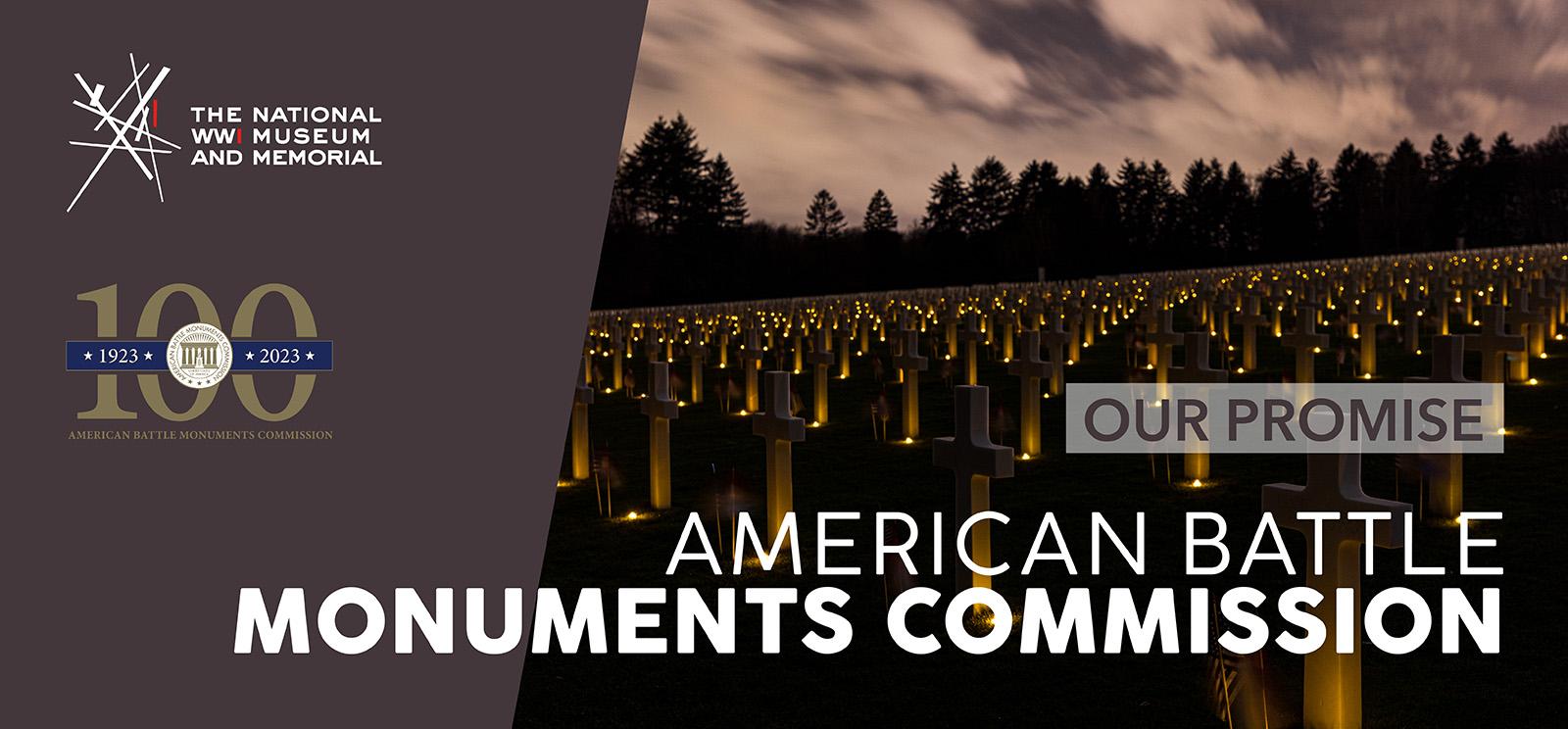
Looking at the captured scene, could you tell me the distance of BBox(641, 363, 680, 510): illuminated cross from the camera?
8.30 meters

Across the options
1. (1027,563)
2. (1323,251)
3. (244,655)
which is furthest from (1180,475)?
(1323,251)

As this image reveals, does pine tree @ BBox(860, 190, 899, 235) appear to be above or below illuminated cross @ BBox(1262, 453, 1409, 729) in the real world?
above

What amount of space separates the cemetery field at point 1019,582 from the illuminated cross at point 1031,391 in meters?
0.29

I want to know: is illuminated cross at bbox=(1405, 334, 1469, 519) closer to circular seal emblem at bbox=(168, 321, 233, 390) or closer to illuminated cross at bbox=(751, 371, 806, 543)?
illuminated cross at bbox=(751, 371, 806, 543)

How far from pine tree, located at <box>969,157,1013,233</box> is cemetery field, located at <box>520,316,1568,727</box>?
7699 cm

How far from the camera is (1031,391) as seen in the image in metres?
9.80

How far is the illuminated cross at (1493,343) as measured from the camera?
9.47 m

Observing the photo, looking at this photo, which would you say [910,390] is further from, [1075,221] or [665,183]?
[1075,221]

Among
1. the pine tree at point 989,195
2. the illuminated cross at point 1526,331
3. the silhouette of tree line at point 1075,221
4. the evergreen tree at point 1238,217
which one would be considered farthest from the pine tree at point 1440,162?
the illuminated cross at point 1526,331

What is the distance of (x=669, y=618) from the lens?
229 inches

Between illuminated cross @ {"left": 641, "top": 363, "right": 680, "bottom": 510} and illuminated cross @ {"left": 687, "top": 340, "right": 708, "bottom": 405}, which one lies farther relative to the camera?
illuminated cross @ {"left": 687, "top": 340, "right": 708, "bottom": 405}

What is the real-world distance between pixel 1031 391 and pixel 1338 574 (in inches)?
236

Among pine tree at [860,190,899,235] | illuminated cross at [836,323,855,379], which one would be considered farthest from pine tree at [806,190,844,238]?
illuminated cross at [836,323,855,379]

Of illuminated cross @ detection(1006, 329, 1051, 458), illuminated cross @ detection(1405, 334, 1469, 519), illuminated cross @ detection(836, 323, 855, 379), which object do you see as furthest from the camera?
illuminated cross @ detection(836, 323, 855, 379)
